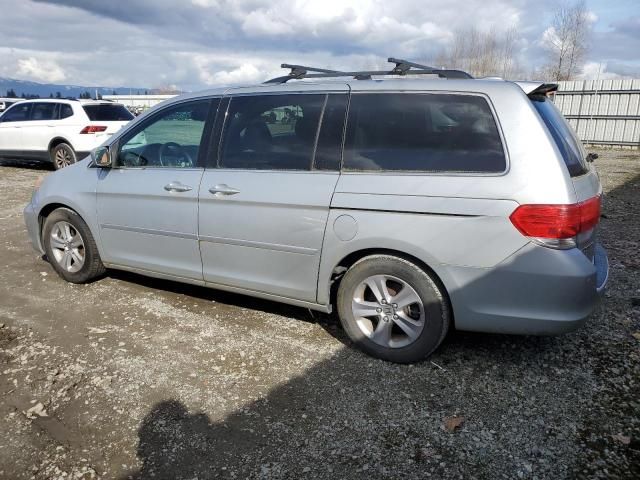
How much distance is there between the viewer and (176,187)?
12.7 ft

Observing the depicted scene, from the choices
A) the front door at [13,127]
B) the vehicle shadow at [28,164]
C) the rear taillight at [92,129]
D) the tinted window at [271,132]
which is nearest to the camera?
the tinted window at [271,132]

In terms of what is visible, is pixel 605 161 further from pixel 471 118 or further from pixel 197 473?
pixel 197 473

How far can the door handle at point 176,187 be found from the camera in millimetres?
3830

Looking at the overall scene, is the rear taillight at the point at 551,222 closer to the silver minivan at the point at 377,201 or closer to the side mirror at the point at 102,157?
the silver minivan at the point at 377,201

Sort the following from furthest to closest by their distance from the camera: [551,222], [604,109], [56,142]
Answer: [604,109], [56,142], [551,222]

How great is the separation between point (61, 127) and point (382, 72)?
399 inches

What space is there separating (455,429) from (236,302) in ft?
7.59

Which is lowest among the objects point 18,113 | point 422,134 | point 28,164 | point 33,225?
point 33,225

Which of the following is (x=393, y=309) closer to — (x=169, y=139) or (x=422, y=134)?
(x=422, y=134)

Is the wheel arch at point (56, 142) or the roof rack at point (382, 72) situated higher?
the roof rack at point (382, 72)

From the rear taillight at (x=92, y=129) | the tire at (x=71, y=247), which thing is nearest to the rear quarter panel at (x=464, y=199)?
the tire at (x=71, y=247)

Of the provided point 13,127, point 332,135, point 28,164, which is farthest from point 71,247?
point 28,164

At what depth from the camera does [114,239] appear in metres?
4.36

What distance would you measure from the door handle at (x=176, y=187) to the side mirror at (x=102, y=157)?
75cm
